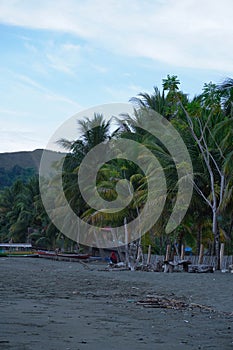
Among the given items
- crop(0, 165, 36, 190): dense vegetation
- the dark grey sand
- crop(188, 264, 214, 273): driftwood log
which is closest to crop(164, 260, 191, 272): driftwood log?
crop(188, 264, 214, 273): driftwood log

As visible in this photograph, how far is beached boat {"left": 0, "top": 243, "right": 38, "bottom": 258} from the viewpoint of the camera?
141ft

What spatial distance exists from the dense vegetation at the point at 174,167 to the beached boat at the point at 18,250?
11.4ft

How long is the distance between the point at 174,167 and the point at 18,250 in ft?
90.7

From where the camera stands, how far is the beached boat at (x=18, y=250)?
43.0m

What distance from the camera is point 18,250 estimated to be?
49062 millimetres

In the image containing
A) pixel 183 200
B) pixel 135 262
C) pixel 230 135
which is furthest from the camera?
pixel 135 262

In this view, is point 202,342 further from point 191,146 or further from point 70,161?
point 70,161

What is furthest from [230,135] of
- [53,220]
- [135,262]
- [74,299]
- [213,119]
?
[53,220]

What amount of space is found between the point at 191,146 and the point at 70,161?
1317cm

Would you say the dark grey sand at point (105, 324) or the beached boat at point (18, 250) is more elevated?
the beached boat at point (18, 250)

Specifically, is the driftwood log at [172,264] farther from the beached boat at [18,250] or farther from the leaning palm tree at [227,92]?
the beached boat at [18,250]

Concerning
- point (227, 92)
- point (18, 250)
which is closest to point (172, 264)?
point (227, 92)

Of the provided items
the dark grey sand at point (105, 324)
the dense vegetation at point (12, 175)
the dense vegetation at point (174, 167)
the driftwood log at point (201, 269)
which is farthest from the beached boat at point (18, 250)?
the dense vegetation at point (12, 175)

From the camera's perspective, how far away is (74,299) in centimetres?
1034
